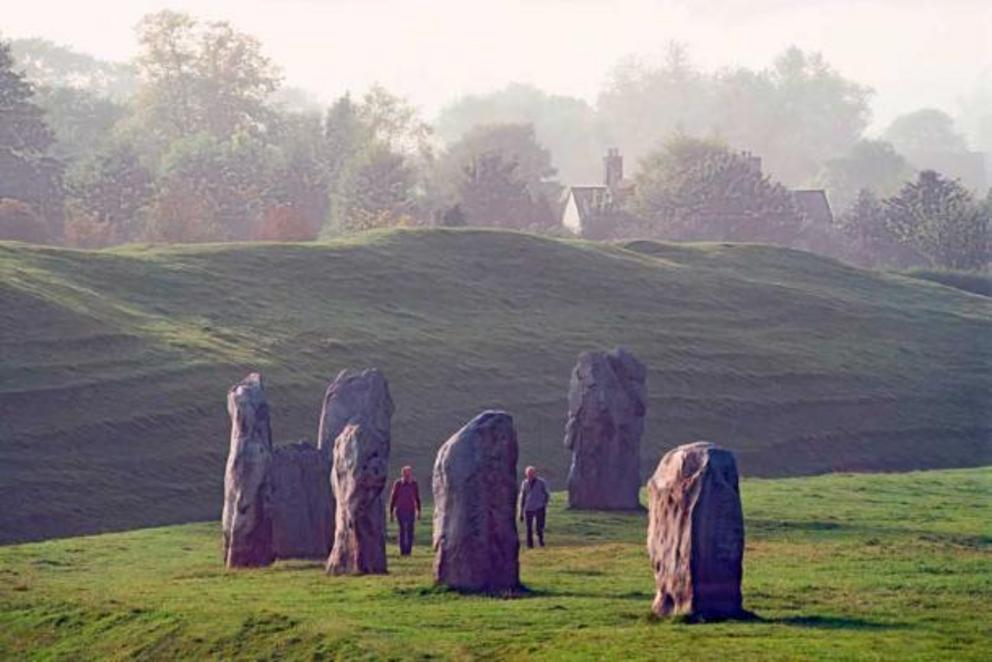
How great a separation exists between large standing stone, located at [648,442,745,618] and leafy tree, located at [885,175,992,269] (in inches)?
3710

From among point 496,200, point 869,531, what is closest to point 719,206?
point 496,200

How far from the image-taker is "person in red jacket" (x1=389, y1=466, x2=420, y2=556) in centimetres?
4126

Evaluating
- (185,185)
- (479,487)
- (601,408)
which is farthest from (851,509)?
(185,185)

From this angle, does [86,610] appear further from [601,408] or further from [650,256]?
[650,256]

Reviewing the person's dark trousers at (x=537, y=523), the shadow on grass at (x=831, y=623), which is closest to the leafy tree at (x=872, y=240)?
the person's dark trousers at (x=537, y=523)

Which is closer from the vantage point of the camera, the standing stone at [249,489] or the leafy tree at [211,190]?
the standing stone at [249,489]

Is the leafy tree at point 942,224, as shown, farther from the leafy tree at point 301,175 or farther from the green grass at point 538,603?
the green grass at point 538,603

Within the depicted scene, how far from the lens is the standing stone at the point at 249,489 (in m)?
41.2

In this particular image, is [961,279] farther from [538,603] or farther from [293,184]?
[538,603]

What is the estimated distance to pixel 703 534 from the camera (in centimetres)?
3066

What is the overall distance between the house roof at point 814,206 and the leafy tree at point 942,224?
20219 millimetres

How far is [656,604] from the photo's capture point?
31438 millimetres

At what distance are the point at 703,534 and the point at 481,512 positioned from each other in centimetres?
526

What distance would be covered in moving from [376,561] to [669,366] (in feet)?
140
